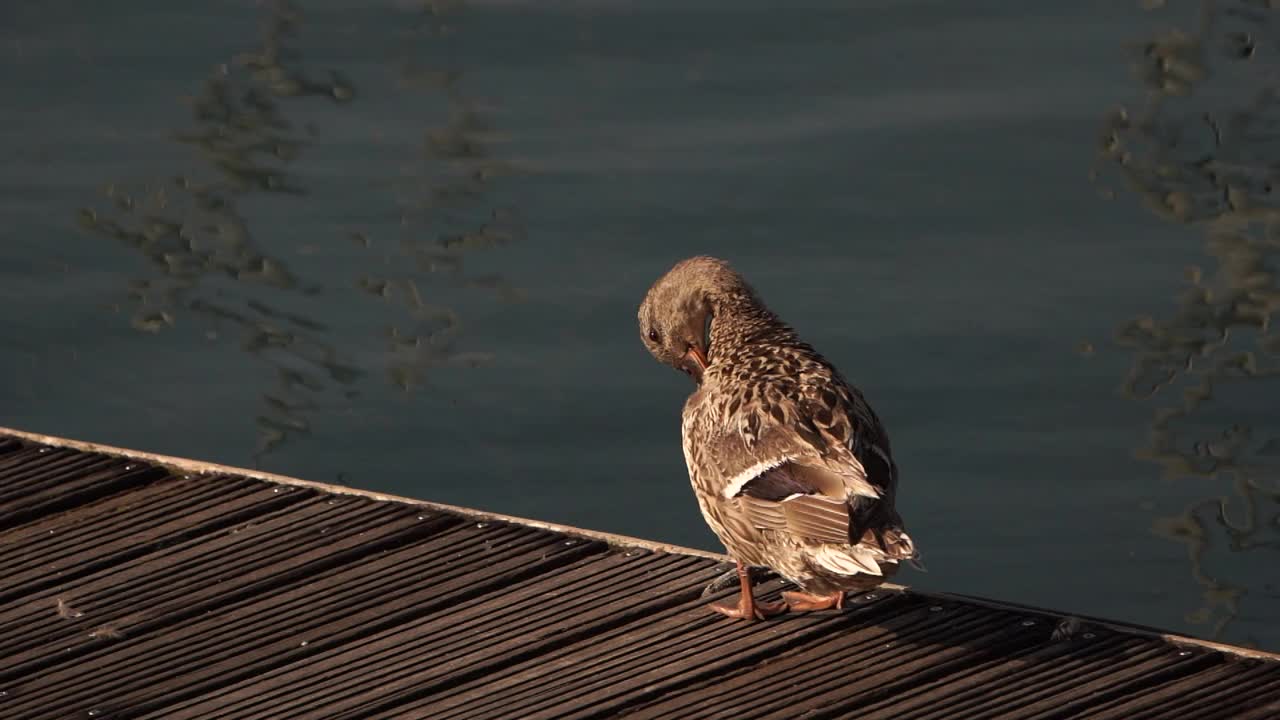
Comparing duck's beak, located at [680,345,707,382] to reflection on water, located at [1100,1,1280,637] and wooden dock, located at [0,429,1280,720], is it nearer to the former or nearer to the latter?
wooden dock, located at [0,429,1280,720]

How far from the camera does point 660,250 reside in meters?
10.4

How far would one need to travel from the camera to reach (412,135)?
470 inches

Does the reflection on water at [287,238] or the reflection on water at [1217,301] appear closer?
the reflection on water at [1217,301]

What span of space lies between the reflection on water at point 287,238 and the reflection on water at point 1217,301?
Answer: 9.54 ft

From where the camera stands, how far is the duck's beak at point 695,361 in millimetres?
6830

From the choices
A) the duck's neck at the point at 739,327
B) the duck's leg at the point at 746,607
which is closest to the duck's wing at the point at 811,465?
the duck's leg at the point at 746,607

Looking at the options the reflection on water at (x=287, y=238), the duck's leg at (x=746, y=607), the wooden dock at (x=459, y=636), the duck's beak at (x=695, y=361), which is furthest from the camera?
the reflection on water at (x=287, y=238)

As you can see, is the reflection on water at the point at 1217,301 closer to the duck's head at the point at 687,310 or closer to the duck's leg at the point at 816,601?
the duck's head at the point at 687,310

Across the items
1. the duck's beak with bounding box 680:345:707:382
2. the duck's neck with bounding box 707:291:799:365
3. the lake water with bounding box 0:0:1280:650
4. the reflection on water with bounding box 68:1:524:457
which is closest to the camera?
the duck's neck with bounding box 707:291:799:365

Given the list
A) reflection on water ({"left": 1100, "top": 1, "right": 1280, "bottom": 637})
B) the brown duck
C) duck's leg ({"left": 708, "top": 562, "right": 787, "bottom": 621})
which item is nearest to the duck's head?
the brown duck

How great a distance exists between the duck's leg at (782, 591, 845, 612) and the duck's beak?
110 centimetres

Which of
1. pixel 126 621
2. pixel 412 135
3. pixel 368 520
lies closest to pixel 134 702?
pixel 126 621

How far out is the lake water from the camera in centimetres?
927

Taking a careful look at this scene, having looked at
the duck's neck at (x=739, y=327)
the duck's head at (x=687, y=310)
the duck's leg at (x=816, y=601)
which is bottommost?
the duck's leg at (x=816, y=601)
